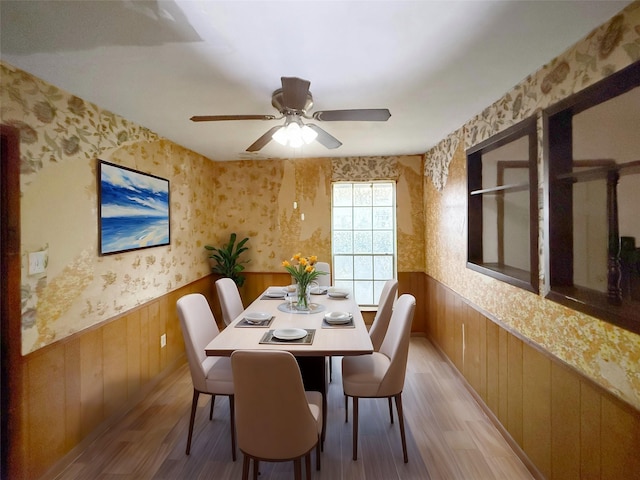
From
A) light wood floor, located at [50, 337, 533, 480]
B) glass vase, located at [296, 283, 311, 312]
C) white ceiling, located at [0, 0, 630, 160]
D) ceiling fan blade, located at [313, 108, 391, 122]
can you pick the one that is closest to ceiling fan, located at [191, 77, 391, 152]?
ceiling fan blade, located at [313, 108, 391, 122]

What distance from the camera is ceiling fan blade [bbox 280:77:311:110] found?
1.70 meters

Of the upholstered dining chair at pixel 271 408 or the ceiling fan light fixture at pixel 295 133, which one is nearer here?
the upholstered dining chair at pixel 271 408

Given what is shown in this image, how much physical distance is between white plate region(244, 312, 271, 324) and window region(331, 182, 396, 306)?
7.56ft

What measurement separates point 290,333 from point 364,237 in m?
2.79

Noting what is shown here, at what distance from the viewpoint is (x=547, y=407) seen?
1.78m

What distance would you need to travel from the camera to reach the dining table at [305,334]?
1768mm

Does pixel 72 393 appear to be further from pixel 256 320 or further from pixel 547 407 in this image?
pixel 547 407

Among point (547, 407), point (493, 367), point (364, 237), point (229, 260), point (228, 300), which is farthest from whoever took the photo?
point (364, 237)

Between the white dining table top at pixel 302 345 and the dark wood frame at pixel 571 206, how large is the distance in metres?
1.09

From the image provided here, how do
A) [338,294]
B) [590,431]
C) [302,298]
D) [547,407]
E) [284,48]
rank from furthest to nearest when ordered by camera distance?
[338,294], [302,298], [547,407], [284,48], [590,431]

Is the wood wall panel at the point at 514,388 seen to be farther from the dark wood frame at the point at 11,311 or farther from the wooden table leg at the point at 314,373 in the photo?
the dark wood frame at the point at 11,311

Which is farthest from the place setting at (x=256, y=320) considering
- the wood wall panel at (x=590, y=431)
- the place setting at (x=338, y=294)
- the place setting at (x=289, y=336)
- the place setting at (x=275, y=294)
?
the wood wall panel at (x=590, y=431)

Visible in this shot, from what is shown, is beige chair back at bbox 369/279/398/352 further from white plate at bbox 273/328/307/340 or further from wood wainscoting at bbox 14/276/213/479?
wood wainscoting at bbox 14/276/213/479

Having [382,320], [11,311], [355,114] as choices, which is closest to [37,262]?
[11,311]
